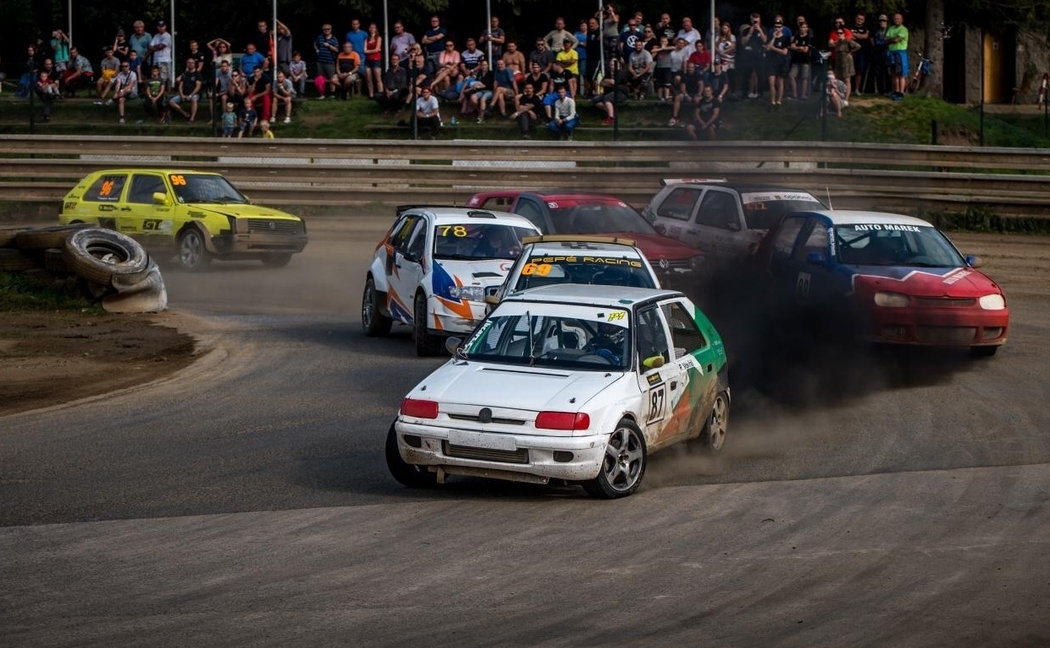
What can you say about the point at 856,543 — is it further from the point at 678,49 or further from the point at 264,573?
the point at 678,49

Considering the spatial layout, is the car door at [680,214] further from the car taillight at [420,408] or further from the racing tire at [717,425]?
the car taillight at [420,408]

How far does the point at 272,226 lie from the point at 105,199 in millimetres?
3404

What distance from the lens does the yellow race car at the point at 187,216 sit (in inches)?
972

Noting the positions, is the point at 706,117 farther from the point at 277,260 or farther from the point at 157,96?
the point at 157,96

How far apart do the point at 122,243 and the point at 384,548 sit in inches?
506

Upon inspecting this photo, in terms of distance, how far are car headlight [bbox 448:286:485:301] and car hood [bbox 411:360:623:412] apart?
564cm

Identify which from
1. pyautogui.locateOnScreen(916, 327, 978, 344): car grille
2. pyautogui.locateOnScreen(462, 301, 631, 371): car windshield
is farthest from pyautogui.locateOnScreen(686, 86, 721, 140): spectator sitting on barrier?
pyautogui.locateOnScreen(462, 301, 631, 371): car windshield

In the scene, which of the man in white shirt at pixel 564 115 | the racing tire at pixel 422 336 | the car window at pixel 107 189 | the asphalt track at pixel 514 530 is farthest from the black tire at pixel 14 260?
the man in white shirt at pixel 564 115

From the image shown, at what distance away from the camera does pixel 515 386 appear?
976 centimetres

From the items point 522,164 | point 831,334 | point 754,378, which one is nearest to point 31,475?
point 754,378

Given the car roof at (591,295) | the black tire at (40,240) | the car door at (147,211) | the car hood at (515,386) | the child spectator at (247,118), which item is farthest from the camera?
the child spectator at (247,118)

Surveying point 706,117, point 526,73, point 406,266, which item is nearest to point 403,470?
point 406,266

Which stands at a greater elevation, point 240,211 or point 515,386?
point 240,211

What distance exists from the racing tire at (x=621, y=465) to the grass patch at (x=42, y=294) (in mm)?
11427
